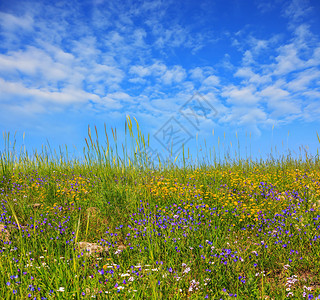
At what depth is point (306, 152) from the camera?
9070 mm

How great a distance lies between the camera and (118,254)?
353 centimetres

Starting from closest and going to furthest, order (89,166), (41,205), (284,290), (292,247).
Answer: (284,290) < (292,247) < (41,205) < (89,166)

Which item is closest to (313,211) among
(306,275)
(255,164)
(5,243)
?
(306,275)

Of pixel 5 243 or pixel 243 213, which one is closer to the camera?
pixel 5 243

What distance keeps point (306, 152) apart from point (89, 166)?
6913 mm

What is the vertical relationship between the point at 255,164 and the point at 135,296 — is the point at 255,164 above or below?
above

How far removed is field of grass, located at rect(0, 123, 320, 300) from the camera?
117 inches

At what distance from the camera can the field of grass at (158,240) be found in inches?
117

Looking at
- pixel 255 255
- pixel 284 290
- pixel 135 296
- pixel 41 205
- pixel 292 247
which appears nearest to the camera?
pixel 135 296

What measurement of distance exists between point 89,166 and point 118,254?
4075 millimetres

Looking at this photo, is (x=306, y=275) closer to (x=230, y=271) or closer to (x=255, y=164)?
(x=230, y=271)

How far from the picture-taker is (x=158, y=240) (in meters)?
3.73

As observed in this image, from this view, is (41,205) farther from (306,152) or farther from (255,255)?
(306,152)

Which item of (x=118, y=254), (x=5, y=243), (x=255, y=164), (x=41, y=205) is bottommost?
(x=118, y=254)
